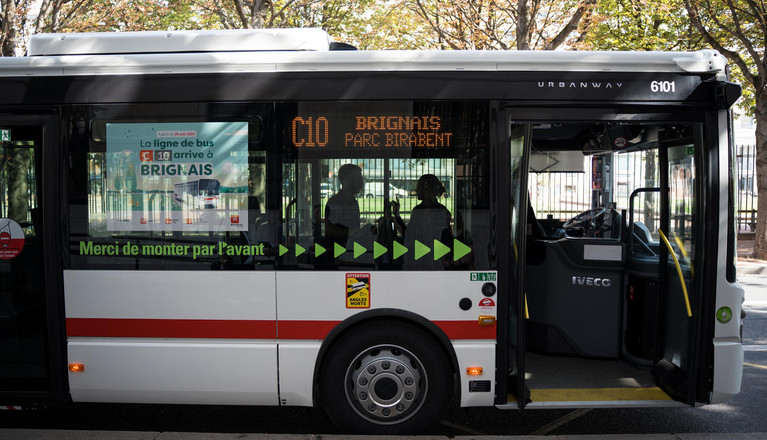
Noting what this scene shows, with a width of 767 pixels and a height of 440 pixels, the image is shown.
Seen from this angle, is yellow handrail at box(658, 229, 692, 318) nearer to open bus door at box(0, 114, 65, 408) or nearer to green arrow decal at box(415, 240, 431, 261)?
green arrow decal at box(415, 240, 431, 261)

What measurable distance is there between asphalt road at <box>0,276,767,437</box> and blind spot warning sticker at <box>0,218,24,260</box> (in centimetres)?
146

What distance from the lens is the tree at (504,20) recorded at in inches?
557

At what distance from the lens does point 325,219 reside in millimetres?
4480

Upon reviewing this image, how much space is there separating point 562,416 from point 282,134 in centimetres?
324

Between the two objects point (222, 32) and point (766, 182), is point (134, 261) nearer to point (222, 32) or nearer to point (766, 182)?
point (222, 32)

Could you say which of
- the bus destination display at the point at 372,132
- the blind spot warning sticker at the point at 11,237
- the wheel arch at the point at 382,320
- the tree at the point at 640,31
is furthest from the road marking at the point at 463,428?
the tree at the point at 640,31

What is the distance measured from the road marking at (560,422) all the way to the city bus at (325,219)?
506 mm

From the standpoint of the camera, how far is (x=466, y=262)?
4.46 m

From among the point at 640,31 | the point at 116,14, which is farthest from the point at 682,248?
the point at 640,31

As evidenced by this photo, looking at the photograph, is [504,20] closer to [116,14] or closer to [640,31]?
[640,31]

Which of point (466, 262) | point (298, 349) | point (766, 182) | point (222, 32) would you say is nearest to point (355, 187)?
point (466, 262)

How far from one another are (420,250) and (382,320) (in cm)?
57

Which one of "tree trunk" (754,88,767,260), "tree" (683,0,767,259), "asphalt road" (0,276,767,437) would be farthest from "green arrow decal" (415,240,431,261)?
"tree trunk" (754,88,767,260)

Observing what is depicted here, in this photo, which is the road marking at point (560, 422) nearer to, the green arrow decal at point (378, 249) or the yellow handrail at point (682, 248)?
the yellow handrail at point (682, 248)
